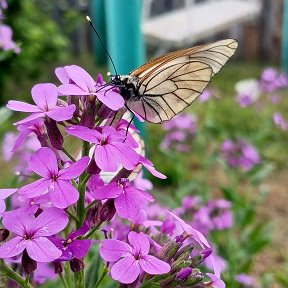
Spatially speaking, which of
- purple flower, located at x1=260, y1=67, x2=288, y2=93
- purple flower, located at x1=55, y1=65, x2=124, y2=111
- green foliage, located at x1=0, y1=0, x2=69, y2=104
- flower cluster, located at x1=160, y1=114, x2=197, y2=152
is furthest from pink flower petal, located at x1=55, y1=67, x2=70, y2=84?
green foliage, located at x1=0, y1=0, x2=69, y2=104

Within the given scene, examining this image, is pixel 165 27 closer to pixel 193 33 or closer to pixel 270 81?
pixel 193 33

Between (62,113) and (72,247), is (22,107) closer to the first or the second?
(62,113)

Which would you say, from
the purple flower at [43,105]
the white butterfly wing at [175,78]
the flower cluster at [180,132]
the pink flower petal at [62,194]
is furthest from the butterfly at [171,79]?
the flower cluster at [180,132]

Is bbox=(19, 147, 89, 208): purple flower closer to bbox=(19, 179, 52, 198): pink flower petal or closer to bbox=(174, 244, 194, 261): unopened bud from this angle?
bbox=(19, 179, 52, 198): pink flower petal

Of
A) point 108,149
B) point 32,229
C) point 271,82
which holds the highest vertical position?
point 108,149

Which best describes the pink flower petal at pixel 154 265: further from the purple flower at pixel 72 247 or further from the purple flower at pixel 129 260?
the purple flower at pixel 72 247

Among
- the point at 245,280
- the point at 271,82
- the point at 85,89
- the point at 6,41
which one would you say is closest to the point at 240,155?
the point at 271,82
